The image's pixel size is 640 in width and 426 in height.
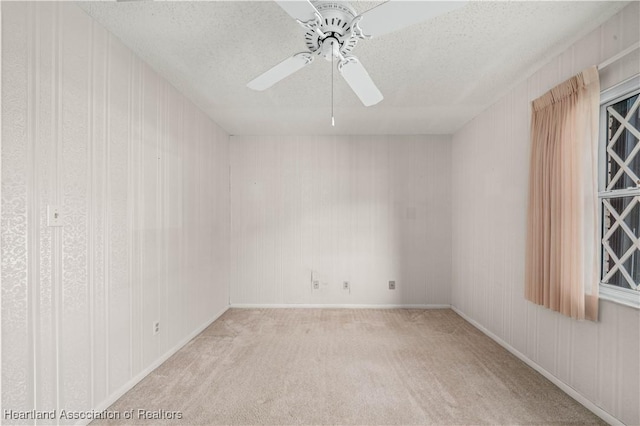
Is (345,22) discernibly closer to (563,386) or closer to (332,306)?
(563,386)

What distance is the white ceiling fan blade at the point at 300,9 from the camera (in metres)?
1.16

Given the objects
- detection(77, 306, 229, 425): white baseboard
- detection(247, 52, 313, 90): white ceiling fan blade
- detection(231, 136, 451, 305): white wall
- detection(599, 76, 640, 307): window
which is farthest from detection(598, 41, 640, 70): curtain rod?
detection(77, 306, 229, 425): white baseboard

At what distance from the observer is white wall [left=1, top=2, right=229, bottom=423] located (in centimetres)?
133

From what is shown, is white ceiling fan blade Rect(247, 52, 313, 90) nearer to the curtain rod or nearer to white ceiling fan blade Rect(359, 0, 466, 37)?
white ceiling fan blade Rect(359, 0, 466, 37)

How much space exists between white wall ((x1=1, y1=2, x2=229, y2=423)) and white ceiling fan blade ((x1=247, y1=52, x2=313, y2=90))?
3.18 ft

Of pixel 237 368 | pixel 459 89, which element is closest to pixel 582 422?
pixel 237 368

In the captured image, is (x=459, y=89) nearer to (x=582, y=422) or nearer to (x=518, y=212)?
(x=518, y=212)

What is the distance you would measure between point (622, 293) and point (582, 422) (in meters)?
0.78

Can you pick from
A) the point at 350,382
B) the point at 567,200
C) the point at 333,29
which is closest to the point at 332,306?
the point at 350,382

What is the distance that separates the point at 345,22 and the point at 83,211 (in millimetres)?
1724

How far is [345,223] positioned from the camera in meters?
4.06

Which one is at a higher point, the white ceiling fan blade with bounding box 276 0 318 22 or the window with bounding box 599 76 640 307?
the white ceiling fan blade with bounding box 276 0 318 22

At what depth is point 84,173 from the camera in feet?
5.52

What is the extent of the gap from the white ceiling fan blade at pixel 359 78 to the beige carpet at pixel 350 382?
6.42 feet
